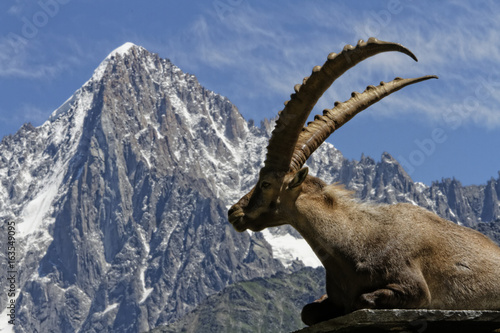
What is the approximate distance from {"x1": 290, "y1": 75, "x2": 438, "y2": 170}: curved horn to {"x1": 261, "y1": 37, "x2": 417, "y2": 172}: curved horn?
0.25 meters

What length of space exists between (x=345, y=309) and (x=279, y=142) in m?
2.24

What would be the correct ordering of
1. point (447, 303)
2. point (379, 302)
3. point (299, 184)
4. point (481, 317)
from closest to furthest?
point (481, 317), point (379, 302), point (447, 303), point (299, 184)

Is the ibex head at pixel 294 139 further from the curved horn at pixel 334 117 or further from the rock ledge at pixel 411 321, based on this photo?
the rock ledge at pixel 411 321

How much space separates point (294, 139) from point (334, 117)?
85 centimetres

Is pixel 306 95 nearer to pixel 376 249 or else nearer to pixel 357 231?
pixel 357 231

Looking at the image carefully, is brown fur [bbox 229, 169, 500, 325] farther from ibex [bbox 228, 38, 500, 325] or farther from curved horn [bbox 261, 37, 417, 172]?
curved horn [bbox 261, 37, 417, 172]

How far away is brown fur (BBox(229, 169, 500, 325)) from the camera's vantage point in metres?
9.14

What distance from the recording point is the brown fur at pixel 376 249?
9.14 meters

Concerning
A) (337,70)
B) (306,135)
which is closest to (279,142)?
(306,135)

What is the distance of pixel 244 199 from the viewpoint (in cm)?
1038

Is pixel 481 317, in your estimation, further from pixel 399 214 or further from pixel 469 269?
pixel 399 214

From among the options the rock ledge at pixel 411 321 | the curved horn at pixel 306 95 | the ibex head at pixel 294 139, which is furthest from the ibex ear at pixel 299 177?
the rock ledge at pixel 411 321

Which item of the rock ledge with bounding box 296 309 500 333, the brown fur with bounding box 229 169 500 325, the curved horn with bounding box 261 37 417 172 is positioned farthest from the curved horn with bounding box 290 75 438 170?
the rock ledge with bounding box 296 309 500 333

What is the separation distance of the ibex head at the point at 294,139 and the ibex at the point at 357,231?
0.04 feet
